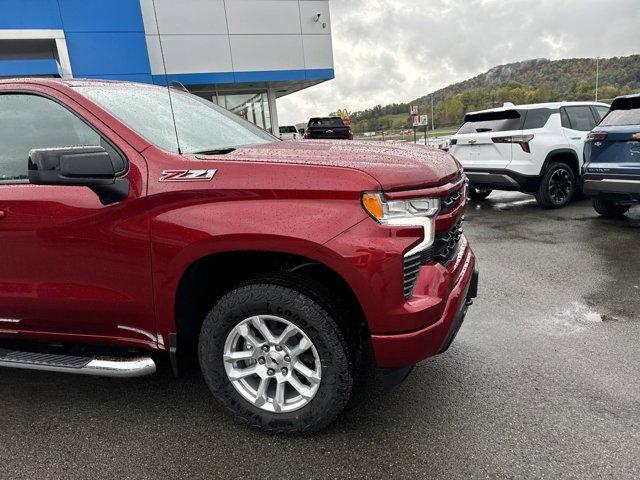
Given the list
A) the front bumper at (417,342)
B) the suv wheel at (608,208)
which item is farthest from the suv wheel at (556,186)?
the front bumper at (417,342)

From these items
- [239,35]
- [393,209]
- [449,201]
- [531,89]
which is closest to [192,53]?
[239,35]

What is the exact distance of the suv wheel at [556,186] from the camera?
786cm

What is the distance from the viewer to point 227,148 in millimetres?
2754

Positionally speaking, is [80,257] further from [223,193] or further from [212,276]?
[223,193]

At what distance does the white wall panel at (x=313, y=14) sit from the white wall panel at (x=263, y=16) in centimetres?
28

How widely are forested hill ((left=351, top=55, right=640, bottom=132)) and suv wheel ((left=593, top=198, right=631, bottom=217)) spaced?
10061 mm

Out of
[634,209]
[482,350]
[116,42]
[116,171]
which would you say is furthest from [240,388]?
[116,42]

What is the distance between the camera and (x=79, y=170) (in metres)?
2.14

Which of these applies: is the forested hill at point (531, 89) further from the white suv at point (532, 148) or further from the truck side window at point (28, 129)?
the truck side window at point (28, 129)

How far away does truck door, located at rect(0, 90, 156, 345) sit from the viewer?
7.70ft

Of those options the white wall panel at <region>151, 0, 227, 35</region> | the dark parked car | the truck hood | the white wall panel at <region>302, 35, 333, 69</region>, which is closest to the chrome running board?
the truck hood

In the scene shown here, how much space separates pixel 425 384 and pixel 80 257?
2.10m

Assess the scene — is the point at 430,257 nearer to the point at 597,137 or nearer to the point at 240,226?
the point at 240,226

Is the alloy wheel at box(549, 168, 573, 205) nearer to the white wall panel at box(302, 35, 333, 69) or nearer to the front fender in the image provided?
the front fender
